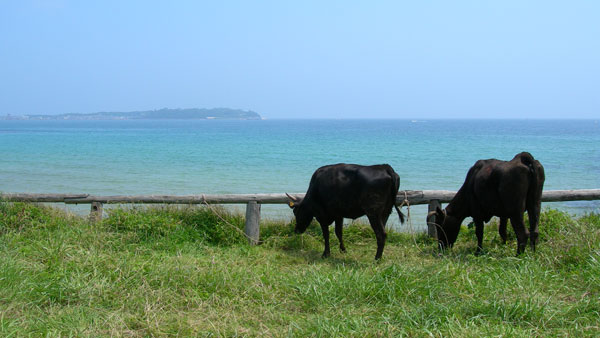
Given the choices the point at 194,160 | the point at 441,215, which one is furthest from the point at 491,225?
the point at 194,160

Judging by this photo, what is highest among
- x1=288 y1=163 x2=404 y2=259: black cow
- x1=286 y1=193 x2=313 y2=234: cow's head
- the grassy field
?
x1=288 y1=163 x2=404 y2=259: black cow

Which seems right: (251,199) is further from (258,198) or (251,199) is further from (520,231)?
(520,231)

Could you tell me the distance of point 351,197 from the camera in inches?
303

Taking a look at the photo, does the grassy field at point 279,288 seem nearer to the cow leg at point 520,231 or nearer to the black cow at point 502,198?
the cow leg at point 520,231

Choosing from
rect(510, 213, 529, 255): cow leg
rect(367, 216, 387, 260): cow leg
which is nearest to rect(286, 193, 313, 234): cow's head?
rect(367, 216, 387, 260): cow leg

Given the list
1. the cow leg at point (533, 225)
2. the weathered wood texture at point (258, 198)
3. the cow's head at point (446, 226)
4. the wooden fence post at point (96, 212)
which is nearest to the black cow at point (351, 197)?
the cow's head at point (446, 226)

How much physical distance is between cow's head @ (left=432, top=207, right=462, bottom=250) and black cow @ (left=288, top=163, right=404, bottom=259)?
0.67m

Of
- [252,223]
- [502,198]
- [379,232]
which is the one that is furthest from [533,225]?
[252,223]

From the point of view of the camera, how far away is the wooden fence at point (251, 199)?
28.6ft

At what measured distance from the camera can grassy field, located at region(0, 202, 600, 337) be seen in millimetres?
4852

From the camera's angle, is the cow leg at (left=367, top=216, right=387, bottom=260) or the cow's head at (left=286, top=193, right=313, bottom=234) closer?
the cow leg at (left=367, top=216, right=387, bottom=260)

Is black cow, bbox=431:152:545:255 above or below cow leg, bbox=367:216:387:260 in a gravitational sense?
above

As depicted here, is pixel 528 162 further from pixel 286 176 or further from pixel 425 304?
pixel 286 176

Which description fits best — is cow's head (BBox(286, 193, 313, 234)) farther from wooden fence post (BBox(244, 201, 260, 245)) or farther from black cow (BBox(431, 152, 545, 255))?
black cow (BBox(431, 152, 545, 255))
